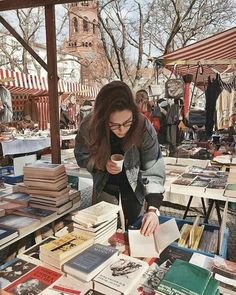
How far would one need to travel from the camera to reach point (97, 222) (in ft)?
4.54

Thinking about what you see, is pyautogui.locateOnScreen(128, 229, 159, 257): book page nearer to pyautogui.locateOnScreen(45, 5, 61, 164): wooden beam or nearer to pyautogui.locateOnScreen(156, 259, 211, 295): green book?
pyautogui.locateOnScreen(156, 259, 211, 295): green book

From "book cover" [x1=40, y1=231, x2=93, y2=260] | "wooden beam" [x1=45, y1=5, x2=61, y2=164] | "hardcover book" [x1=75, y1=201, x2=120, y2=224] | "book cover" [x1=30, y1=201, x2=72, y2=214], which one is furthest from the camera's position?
"wooden beam" [x1=45, y1=5, x2=61, y2=164]

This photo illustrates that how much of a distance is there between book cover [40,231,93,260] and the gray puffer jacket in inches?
19.9

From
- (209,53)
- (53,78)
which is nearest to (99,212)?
(53,78)

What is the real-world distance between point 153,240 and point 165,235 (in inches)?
2.6

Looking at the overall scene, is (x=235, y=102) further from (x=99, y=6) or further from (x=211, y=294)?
(x=99, y=6)

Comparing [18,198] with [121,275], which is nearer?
[121,275]

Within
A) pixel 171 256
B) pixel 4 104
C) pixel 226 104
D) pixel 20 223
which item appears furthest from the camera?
pixel 4 104

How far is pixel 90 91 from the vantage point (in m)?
15.0

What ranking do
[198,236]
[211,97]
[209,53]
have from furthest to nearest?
[209,53] < [211,97] < [198,236]

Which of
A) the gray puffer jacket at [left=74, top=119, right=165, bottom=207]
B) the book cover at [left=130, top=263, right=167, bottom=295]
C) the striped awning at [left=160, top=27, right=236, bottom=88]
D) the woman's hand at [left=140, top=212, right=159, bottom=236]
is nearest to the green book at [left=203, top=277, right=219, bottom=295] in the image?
the book cover at [left=130, top=263, right=167, bottom=295]

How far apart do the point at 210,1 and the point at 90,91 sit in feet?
22.9

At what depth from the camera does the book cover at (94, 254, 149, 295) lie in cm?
104

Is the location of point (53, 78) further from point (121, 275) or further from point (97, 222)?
point (121, 275)
